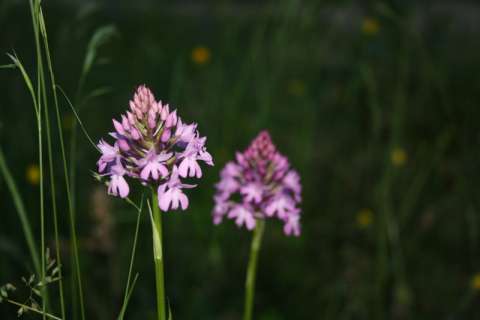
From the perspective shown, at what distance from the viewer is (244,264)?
327cm

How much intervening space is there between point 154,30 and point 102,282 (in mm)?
3868

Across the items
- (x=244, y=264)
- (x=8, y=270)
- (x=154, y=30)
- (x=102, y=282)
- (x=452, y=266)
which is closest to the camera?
(x=8, y=270)

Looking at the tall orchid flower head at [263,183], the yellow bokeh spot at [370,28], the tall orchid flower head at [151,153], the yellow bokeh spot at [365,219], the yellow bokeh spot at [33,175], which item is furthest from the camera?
the yellow bokeh spot at [370,28]

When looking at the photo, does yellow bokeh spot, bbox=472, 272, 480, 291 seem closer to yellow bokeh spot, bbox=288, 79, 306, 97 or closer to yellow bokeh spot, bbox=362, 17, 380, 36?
Answer: yellow bokeh spot, bbox=288, 79, 306, 97

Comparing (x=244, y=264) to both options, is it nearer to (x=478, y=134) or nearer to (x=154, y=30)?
(x=478, y=134)

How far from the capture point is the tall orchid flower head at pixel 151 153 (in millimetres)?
1248

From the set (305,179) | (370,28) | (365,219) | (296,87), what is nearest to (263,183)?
(305,179)

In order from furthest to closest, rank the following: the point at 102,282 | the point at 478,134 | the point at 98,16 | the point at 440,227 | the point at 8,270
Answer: the point at 98,16 < the point at 478,134 < the point at 440,227 < the point at 102,282 < the point at 8,270

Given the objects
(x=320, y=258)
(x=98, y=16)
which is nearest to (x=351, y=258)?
(x=320, y=258)

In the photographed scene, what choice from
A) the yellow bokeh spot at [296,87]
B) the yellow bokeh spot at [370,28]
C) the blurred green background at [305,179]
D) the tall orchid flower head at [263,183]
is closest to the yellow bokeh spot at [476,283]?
the blurred green background at [305,179]

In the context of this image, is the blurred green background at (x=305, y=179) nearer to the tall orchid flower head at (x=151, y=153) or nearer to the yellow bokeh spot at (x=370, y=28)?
the yellow bokeh spot at (x=370, y=28)

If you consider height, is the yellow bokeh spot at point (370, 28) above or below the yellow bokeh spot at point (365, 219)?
above

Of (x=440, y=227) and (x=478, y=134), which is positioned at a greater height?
(x=478, y=134)

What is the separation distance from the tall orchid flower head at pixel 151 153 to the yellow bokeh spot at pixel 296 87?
3.58 m
